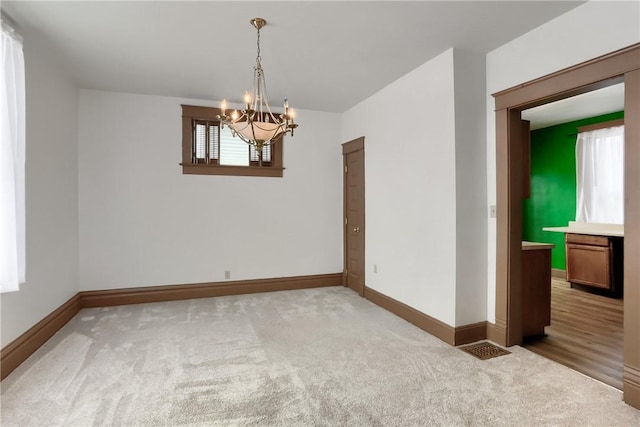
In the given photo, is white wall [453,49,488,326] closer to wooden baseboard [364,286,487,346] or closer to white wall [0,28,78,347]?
wooden baseboard [364,286,487,346]

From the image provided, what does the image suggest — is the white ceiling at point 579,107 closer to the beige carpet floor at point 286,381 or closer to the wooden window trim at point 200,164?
the beige carpet floor at point 286,381

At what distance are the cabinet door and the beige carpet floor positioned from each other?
2.97 metres

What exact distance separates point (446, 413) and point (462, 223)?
66.7 inches

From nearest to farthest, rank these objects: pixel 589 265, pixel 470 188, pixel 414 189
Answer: pixel 470 188, pixel 414 189, pixel 589 265

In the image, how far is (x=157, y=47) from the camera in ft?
10.6

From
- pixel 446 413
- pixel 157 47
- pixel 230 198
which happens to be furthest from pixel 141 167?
pixel 446 413

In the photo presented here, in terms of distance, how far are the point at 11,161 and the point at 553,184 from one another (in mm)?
7521

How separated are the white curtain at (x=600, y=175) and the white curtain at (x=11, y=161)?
7.27 m

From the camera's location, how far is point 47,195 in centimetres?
347

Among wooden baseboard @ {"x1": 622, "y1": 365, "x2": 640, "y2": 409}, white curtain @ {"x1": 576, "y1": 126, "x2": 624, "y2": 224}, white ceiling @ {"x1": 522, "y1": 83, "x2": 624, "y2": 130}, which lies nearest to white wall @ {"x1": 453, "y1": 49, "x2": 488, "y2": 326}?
wooden baseboard @ {"x1": 622, "y1": 365, "x2": 640, "y2": 409}

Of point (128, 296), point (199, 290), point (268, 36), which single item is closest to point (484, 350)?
point (268, 36)

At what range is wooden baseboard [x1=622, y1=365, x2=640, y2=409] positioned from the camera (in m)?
2.22

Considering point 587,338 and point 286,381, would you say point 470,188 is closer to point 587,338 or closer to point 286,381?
point 587,338

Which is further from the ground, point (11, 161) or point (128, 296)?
point (11, 161)
